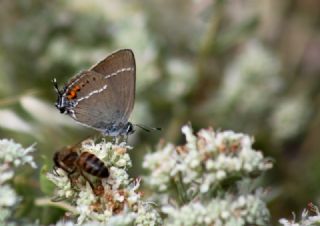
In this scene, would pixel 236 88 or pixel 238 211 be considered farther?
pixel 236 88

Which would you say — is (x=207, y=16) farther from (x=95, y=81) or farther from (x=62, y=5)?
(x=95, y=81)

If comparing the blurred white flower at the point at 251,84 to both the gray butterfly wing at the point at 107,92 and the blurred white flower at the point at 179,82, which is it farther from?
the gray butterfly wing at the point at 107,92

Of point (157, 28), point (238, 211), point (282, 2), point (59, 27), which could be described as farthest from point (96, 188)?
point (282, 2)

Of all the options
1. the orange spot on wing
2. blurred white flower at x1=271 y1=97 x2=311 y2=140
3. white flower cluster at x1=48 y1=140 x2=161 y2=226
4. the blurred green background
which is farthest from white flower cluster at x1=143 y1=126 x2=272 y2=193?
blurred white flower at x1=271 y1=97 x2=311 y2=140

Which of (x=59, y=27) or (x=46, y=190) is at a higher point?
(x=59, y=27)

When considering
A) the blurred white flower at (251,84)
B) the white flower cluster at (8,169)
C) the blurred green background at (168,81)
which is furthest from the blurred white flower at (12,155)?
the blurred white flower at (251,84)

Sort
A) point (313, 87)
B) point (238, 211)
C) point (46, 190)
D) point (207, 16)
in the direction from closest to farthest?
point (238, 211) < point (46, 190) < point (207, 16) < point (313, 87)
